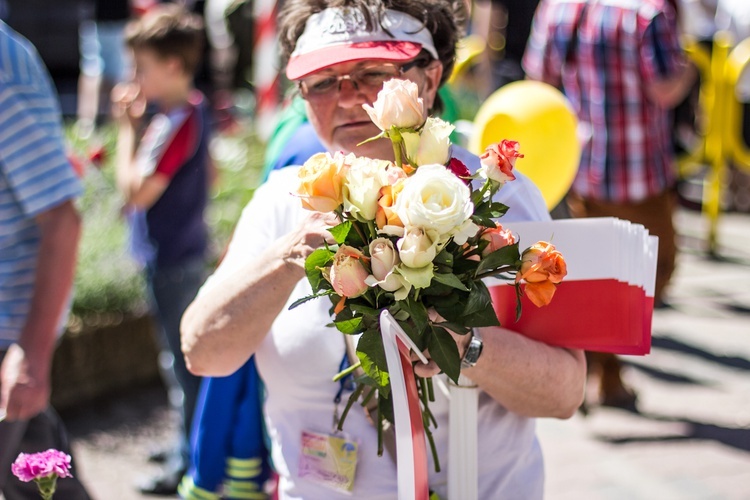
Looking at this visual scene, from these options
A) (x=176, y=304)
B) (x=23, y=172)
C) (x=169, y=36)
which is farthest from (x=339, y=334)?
(x=169, y=36)

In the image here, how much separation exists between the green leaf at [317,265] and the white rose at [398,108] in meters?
A: 0.22

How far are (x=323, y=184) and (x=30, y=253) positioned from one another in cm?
128

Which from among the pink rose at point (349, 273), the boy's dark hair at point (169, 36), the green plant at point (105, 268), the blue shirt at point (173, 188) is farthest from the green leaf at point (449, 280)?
the green plant at point (105, 268)

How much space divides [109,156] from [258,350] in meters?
4.81

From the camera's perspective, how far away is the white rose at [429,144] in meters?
1.52

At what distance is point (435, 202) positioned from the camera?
4.61 feet

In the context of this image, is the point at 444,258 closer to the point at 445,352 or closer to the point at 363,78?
the point at 445,352

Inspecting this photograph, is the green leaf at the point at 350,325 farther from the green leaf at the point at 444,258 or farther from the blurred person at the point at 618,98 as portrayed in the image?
the blurred person at the point at 618,98

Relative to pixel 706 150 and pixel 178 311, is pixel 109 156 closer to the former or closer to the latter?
pixel 178 311

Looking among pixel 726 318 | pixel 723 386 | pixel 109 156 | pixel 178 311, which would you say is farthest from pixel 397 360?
pixel 109 156

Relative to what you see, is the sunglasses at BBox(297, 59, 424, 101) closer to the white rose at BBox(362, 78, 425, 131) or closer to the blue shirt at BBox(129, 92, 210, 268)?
the white rose at BBox(362, 78, 425, 131)

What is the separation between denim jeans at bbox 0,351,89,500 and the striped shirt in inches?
6.8

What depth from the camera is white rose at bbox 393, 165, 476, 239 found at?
4.59 feet

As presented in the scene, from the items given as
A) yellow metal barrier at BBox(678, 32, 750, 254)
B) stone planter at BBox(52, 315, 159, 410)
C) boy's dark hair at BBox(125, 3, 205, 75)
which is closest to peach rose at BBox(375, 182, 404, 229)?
boy's dark hair at BBox(125, 3, 205, 75)
